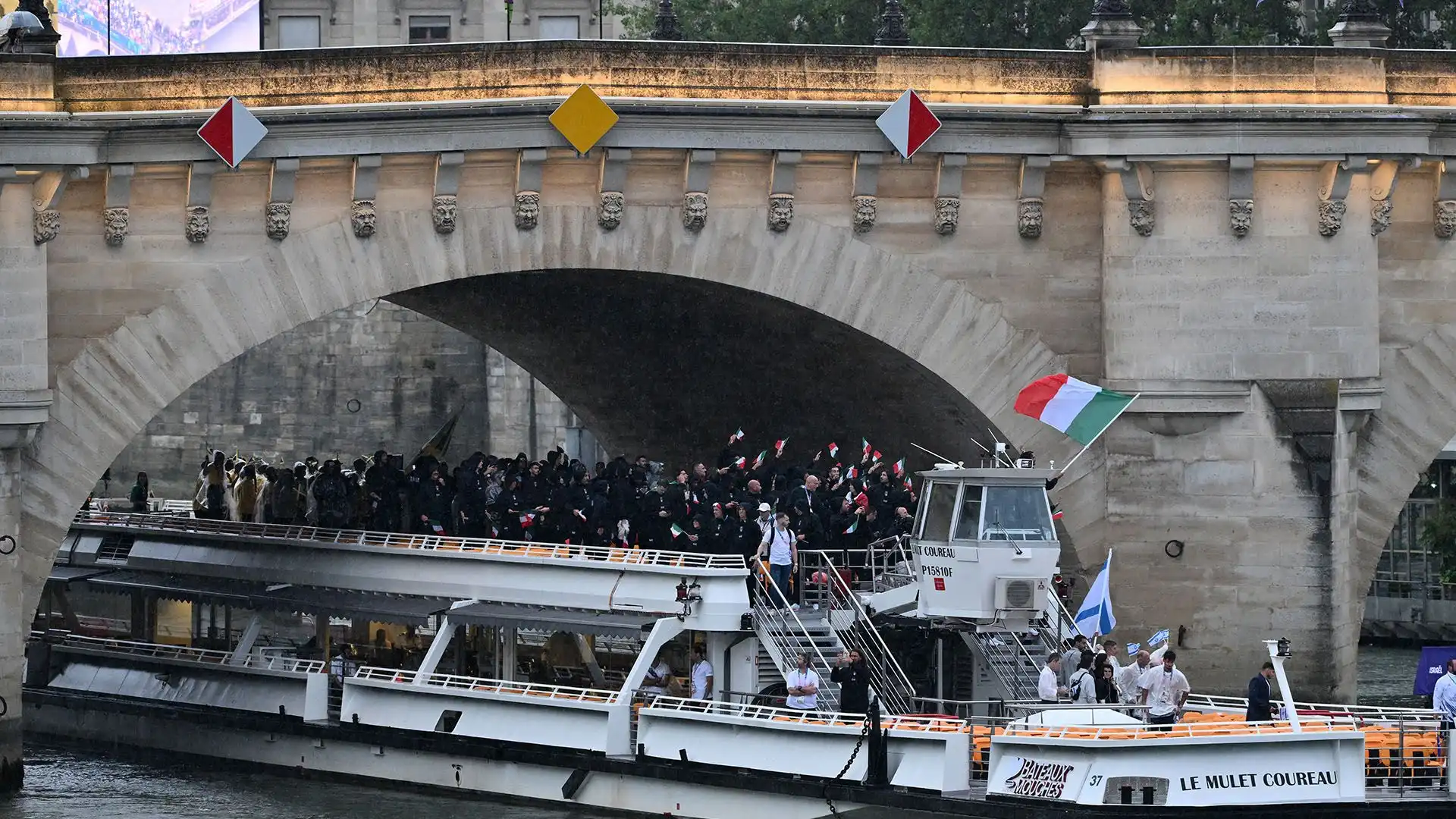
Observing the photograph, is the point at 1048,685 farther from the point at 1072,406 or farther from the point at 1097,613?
the point at 1072,406

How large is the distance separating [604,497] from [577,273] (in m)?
A: 6.64

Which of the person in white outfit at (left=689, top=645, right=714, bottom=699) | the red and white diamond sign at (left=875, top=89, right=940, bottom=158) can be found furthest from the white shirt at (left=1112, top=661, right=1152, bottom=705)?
the red and white diamond sign at (left=875, top=89, right=940, bottom=158)

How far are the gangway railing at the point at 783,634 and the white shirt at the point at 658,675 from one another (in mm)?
1251

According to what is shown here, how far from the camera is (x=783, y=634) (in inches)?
1368

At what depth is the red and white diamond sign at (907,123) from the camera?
37.0 metres

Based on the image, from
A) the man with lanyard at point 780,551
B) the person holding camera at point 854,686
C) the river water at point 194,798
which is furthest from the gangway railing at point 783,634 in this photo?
the river water at point 194,798

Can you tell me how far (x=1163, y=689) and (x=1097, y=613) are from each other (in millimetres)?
3214

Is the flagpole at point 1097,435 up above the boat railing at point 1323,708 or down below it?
above

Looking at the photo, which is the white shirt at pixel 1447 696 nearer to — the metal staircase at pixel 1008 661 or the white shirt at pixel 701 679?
the metal staircase at pixel 1008 661

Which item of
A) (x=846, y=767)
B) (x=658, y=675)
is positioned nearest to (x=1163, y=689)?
(x=846, y=767)

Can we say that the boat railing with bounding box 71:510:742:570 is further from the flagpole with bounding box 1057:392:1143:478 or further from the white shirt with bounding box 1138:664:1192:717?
the white shirt with bounding box 1138:664:1192:717

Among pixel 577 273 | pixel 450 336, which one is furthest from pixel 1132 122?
pixel 450 336

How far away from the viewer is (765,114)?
36844 millimetres

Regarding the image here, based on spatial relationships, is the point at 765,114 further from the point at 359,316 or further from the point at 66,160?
the point at 359,316
